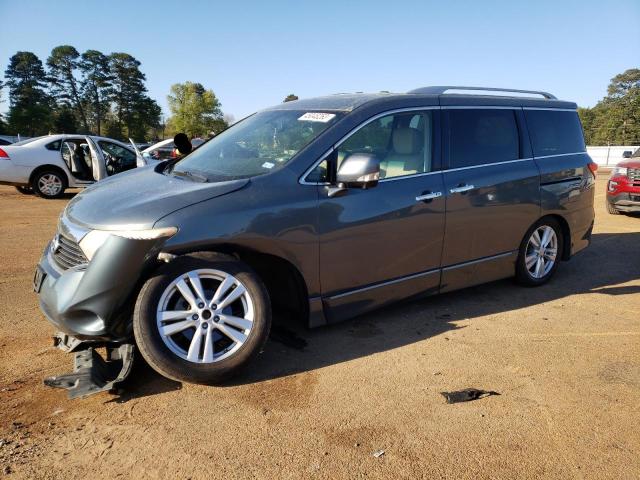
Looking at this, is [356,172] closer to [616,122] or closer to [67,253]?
[67,253]

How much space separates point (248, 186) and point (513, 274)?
117 inches

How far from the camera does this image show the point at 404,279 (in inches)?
153

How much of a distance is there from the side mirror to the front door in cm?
8

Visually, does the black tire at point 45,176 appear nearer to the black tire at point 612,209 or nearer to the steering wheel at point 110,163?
the steering wheel at point 110,163

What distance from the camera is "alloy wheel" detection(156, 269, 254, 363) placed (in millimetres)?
2912

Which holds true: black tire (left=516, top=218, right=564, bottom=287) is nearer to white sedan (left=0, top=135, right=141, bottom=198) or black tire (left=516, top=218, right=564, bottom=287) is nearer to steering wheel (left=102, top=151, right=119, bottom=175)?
steering wheel (left=102, top=151, right=119, bottom=175)

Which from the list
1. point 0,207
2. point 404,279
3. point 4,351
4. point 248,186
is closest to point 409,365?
point 404,279

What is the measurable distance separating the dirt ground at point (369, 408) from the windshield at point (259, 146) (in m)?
1.30

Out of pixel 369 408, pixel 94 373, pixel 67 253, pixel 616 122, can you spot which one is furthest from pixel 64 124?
pixel 369 408

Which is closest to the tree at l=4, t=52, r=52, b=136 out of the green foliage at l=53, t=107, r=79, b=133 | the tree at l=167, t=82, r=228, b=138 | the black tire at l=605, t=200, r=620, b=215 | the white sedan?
the green foliage at l=53, t=107, r=79, b=133

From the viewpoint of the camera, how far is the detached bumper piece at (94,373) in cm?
275

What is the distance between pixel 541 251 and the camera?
502cm

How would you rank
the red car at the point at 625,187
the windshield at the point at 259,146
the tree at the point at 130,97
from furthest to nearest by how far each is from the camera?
the tree at the point at 130,97 → the red car at the point at 625,187 → the windshield at the point at 259,146

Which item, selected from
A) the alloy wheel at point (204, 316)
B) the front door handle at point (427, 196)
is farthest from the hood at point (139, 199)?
the front door handle at point (427, 196)
